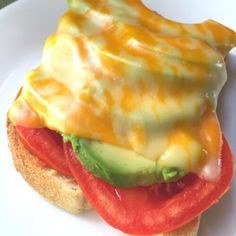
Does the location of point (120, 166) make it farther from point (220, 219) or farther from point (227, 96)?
point (227, 96)

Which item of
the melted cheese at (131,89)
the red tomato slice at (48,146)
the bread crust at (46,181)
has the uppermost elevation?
the melted cheese at (131,89)

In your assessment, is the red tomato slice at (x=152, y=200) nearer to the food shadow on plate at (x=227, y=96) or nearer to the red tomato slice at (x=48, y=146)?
the red tomato slice at (x=48, y=146)

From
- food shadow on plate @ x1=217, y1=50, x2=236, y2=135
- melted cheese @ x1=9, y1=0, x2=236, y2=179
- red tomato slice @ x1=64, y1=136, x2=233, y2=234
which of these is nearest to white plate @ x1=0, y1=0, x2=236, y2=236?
food shadow on plate @ x1=217, y1=50, x2=236, y2=135

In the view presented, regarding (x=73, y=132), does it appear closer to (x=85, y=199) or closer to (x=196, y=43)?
(x=85, y=199)

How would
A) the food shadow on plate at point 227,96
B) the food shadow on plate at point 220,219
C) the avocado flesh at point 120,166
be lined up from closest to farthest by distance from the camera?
1. the avocado flesh at point 120,166
2. the food shadow on plate at point 220,219
3. the food shadow on plate at point 227,96

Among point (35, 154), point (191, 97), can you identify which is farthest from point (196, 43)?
point (35, 154)

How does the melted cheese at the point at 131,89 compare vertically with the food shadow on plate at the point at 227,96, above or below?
above

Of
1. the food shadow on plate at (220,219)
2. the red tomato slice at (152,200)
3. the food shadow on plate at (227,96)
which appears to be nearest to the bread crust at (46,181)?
the red tomato slice at (152,200)
